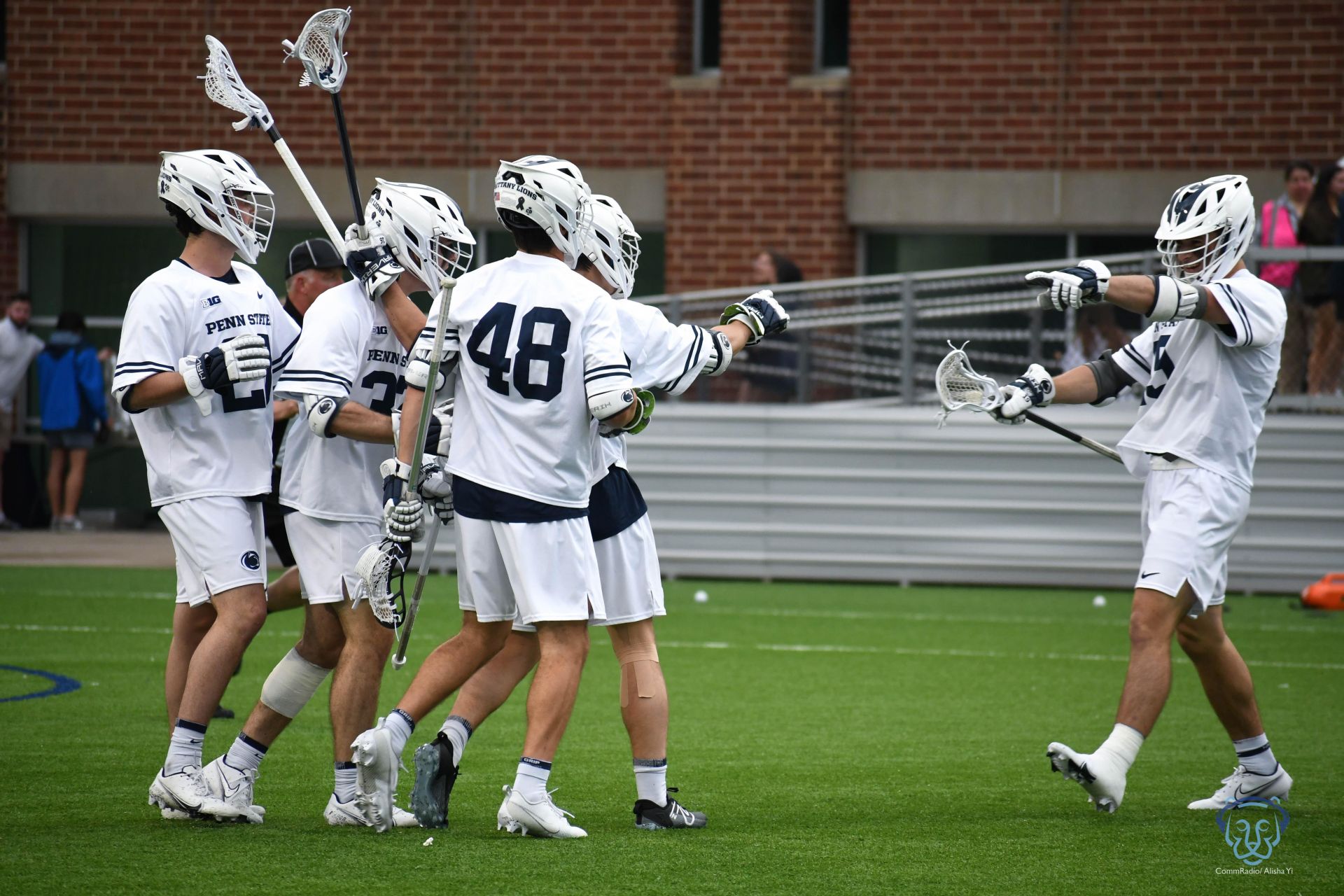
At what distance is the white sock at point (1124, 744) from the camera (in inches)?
242

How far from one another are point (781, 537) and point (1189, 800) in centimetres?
→ 806

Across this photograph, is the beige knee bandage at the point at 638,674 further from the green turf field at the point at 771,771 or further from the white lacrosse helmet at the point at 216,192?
the white lacrosse helmet at the point at 216,192

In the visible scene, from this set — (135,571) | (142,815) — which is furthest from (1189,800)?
(135,571)

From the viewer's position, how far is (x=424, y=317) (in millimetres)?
6270

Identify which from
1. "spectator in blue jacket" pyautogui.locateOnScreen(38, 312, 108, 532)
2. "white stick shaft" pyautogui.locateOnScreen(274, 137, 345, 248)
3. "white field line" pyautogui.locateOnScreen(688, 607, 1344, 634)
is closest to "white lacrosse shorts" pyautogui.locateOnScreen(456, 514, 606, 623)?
"white stick shaft" pyautogui.locateOnScreen(274, 137, 345, 248)

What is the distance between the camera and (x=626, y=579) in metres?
6.01

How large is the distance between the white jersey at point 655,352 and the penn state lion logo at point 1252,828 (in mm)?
2352

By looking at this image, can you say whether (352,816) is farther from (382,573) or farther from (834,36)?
(834,36)

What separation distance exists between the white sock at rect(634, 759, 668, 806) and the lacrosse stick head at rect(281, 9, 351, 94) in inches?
126

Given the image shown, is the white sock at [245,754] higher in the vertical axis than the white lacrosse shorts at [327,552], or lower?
lower

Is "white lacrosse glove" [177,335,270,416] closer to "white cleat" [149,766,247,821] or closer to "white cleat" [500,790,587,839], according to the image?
"white cleat" [149,766,247,821]

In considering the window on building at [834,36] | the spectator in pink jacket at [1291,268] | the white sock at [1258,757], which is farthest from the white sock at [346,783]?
the window on building at [834,36]

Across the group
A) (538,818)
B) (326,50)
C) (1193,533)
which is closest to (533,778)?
(538,818)

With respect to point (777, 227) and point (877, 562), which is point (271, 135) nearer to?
point (877, 562)
